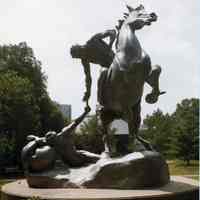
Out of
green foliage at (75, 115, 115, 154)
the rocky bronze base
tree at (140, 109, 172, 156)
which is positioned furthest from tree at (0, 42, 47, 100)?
the rocky bronze base

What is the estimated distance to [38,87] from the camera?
30.9 metres

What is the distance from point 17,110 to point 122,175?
17941mm

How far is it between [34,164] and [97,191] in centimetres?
187

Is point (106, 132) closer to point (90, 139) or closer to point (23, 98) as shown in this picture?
point (23, 98)

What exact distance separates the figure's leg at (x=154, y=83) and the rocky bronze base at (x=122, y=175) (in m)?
1.51

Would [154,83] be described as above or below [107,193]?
above

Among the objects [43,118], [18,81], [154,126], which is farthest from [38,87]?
[154,126]

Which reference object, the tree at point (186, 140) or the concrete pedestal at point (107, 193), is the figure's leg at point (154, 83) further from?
the tree at point (186, 140)

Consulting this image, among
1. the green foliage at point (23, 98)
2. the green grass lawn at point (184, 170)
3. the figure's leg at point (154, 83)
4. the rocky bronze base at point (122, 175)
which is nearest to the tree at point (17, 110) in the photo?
the green foliage at point (23, 98)

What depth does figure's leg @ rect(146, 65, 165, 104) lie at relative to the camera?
10031 mm

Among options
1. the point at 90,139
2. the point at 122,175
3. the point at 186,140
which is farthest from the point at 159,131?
the point at 122,175

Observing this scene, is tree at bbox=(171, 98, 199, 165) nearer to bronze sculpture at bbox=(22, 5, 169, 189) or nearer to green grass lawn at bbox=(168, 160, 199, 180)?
green grass lawn at bbox=(168, 160, 199, 180)

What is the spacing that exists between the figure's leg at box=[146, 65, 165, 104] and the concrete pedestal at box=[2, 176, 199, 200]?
216 cm

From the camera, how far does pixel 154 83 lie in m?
10.1
